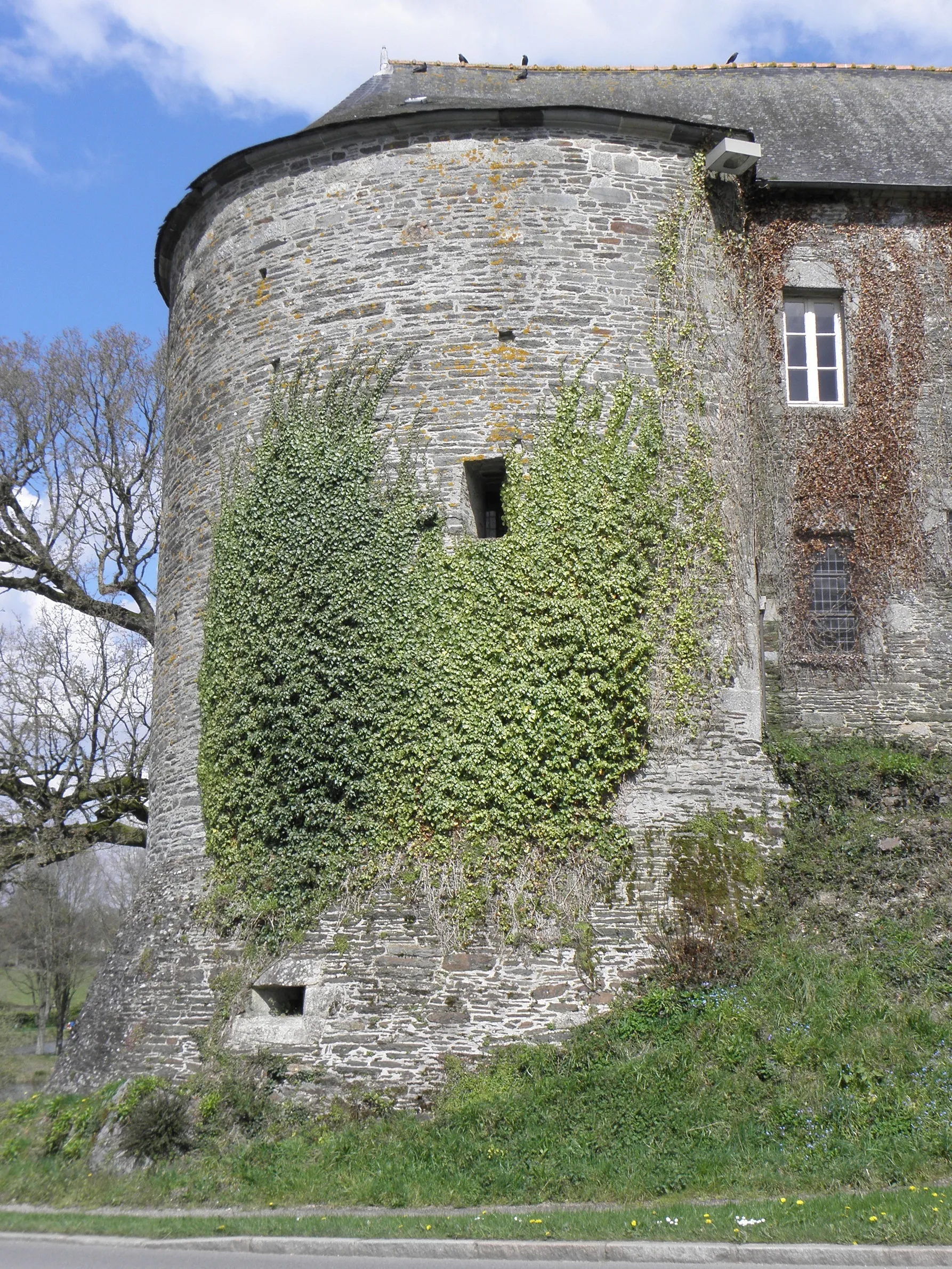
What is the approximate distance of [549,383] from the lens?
37.7 ft

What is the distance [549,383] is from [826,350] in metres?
4.60

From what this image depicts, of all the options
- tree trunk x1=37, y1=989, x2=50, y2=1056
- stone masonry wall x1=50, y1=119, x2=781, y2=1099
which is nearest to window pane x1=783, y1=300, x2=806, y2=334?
stone masonry wall x1=50, y1=119, x2=781, y2=1099

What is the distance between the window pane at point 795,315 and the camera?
14445mm

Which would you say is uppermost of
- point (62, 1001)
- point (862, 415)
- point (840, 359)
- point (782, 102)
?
point (782, 102)

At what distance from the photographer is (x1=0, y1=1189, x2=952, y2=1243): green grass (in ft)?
22.0

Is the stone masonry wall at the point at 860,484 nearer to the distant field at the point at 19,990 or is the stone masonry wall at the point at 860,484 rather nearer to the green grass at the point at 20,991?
the green grass at the point at 20,991

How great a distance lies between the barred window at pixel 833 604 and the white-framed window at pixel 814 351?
1841mm

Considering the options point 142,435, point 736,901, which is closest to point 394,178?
point 736,901

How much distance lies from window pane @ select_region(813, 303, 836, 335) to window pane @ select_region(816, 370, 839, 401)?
49 centimetres

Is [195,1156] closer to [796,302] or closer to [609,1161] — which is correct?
[609,1161]

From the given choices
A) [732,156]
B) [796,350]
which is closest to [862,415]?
[796,350]

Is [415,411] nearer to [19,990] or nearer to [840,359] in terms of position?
[840,359]

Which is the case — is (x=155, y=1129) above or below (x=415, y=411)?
below

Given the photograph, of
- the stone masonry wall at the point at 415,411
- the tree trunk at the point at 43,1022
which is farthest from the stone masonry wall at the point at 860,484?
the tree trunk at the point at 43,1022
